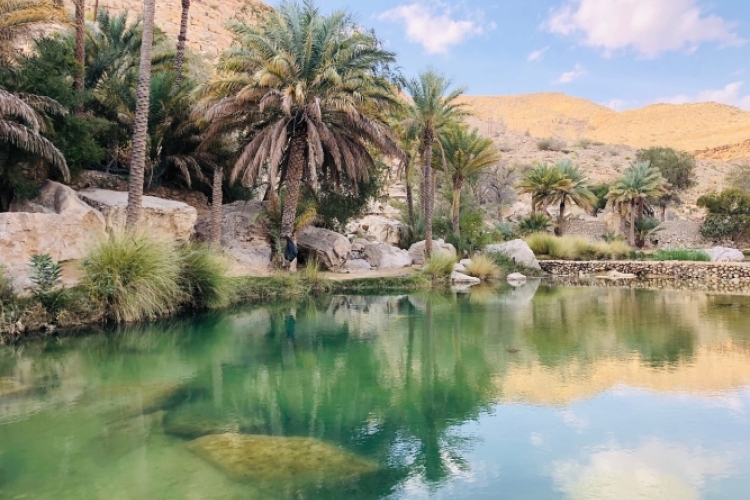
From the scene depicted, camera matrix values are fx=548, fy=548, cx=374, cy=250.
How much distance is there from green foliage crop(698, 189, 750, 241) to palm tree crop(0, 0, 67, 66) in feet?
119

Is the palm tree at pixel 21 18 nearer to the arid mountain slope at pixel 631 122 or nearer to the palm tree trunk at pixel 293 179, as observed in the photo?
the palm tree trunk at pixel 293 179

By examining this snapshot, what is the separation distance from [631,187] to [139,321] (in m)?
31.1

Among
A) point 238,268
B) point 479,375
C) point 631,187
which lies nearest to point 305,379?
point 479,375

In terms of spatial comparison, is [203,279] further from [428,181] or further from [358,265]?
[428,181]

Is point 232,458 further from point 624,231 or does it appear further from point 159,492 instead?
point 624,231

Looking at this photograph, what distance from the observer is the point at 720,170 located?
188 ft

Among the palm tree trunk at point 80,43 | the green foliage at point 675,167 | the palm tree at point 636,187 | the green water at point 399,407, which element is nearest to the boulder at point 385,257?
the green water at point 399,407

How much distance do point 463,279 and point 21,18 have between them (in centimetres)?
1624

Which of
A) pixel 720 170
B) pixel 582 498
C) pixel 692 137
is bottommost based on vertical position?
pixel 582 498

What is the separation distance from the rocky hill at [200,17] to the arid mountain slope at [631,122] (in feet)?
117

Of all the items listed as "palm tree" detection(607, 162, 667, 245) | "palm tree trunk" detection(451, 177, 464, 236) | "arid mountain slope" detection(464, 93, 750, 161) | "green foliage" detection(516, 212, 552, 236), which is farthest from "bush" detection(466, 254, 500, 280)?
"arid mountain slope" detection(464, 93, 750, 161)

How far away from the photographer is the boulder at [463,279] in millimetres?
21688

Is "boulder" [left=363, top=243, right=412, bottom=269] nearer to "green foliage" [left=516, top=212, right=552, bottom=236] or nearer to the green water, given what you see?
the green water

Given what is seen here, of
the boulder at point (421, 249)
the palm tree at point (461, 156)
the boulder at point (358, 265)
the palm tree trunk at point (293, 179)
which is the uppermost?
the palm tree at point (461, 156)
